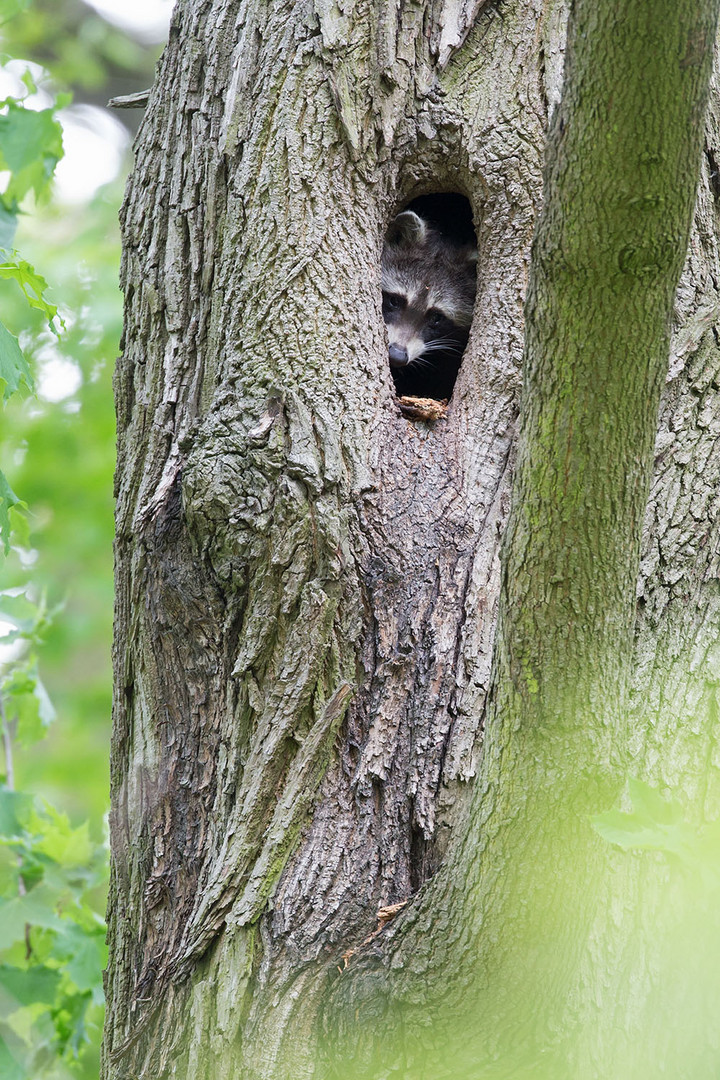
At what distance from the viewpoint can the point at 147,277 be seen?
2.82m

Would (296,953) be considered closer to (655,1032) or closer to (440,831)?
(440,831)

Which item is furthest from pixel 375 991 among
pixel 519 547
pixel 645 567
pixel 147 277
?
pixel 147 277

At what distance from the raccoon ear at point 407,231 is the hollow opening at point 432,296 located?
0.02m

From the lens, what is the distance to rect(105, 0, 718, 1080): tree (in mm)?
1810

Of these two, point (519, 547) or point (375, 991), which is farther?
point (375, 991)

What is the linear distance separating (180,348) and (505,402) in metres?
0.90

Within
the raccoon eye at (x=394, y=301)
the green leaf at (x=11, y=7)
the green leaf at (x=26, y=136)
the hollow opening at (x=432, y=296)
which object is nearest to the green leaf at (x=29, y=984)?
the green leaf at (x=26, y=136)

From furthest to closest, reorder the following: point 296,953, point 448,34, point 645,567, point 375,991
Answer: point 448,34, point 645,567, point 296,953, point 375,991

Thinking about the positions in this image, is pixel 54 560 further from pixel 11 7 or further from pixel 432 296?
pixel 11 7

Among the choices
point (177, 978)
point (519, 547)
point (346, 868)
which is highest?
point (519, 547)

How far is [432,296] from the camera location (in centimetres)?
552

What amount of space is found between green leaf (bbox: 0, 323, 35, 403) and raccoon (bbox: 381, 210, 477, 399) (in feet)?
9.88

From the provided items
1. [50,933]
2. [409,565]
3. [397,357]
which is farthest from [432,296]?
[50,933]

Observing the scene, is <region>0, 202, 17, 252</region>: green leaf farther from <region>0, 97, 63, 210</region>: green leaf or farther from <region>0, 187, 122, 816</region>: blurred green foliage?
<region>0, 187, 122, 816</region>: blurred green foliage
